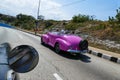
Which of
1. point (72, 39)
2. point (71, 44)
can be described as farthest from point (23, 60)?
point (72, 39)

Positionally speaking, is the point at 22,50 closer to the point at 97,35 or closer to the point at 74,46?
the point at 74,46

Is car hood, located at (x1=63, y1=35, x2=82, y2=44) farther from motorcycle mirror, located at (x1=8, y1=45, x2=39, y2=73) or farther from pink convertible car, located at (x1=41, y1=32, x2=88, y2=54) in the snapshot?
motorcycle mirror, located at (x1=8, y1=45, x2=39, y2=73)

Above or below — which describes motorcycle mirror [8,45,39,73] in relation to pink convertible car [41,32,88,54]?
above

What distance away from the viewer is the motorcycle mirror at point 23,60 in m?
2.61

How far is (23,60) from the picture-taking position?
2.68m

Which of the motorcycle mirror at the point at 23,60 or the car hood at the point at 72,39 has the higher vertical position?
the motorcycle mirror at the point at 23,60

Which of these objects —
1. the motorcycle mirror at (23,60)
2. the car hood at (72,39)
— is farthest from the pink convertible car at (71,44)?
the motorcycle mirror at (23,60)

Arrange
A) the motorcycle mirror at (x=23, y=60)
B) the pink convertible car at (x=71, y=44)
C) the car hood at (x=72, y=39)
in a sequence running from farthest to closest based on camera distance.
Answer: the car hood at (x=72, y=39) < the pink convertible car at (x=71, y=44) < the motorcycle mirror at (x=23, y=60)

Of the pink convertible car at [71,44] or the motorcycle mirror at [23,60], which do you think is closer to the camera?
the motorcycle mirror at [23,60]

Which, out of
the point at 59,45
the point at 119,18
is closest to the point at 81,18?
the point at 119,18

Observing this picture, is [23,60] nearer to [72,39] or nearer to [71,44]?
[71,44]

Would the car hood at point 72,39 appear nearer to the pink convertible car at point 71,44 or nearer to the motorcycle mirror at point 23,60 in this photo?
the pink convertible car at point 71,44

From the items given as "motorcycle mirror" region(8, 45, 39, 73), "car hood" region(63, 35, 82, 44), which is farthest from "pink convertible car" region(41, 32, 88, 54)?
"motorcycle mirror" region(8, 45, 39, 73)

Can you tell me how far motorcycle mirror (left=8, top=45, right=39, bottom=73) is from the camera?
2.61 m
